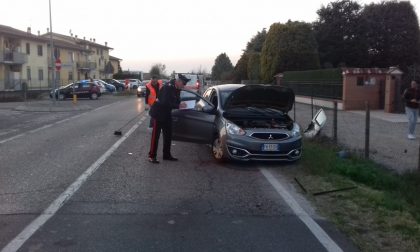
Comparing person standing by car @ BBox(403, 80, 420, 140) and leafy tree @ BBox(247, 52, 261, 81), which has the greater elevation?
leafy tree @ BBox(247, 52, 261, 81)

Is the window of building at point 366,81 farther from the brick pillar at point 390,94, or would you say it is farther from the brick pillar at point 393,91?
the brick pillar at point 393,91

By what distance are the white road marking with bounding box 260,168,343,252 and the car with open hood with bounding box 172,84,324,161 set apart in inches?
39.2

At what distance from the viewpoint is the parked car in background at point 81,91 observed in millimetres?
42194

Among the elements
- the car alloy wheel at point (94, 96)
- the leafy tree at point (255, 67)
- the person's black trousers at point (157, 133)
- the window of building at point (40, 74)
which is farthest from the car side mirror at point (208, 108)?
the window of building at point (40, 74)

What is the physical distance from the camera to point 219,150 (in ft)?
33.6

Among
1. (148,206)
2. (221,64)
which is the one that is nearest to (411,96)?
(148,206)

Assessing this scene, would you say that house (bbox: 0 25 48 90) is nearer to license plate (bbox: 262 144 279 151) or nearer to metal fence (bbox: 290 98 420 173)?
metal fence (bbox: 290 98 420 173)

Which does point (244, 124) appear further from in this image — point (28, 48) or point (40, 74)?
point (40, 74)

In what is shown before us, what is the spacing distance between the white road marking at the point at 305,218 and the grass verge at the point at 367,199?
0.26m

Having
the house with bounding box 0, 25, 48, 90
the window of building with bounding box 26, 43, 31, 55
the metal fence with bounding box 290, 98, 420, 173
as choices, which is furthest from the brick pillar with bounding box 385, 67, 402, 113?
the window of building with bounding box 26, 43, 31, 55

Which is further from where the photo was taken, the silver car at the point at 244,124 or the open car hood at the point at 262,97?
the open car hood at the point at 262,97

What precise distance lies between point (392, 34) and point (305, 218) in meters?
51.9

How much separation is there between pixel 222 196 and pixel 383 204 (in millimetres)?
2193

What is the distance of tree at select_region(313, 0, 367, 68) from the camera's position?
175 ft
